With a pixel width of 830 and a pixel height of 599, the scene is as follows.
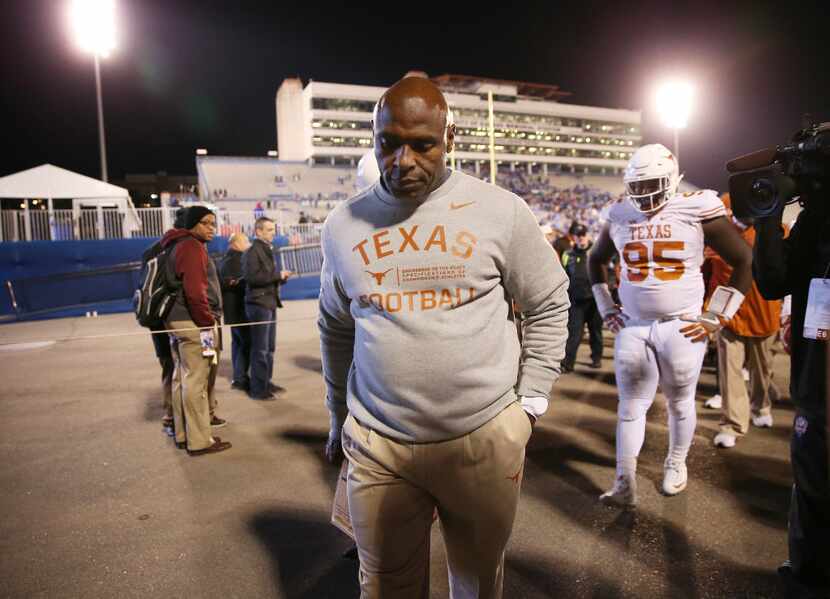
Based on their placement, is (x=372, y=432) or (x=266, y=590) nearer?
(x=372, y=432)

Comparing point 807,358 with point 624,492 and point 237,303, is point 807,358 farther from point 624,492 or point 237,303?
point 237,303

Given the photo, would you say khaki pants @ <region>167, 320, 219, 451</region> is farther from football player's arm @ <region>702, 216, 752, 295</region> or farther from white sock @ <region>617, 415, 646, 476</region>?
football player's arm @ <region>702, 216, 752, 295</region>

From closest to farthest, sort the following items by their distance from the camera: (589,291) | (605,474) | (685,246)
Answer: (685,246) < (605,474) < (589,291)

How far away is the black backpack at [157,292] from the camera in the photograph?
4855 mm

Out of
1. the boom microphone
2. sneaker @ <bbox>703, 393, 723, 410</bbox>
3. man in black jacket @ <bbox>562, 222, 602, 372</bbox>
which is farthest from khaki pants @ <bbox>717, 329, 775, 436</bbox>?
the boom microphone

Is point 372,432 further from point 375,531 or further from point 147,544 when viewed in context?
point 147,544

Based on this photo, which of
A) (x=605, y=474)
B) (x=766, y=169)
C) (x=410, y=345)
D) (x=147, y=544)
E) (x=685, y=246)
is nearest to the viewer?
(x=410, y=345)

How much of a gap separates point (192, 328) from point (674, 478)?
157 inches

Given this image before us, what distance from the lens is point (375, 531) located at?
1.79 meters

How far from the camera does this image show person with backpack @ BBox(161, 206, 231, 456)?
188 inches

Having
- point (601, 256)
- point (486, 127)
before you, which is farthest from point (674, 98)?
point (486, 127)

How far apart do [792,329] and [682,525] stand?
1.63 m

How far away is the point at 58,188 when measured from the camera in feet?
59.1

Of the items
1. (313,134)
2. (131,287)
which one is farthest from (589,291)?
(313,134)
